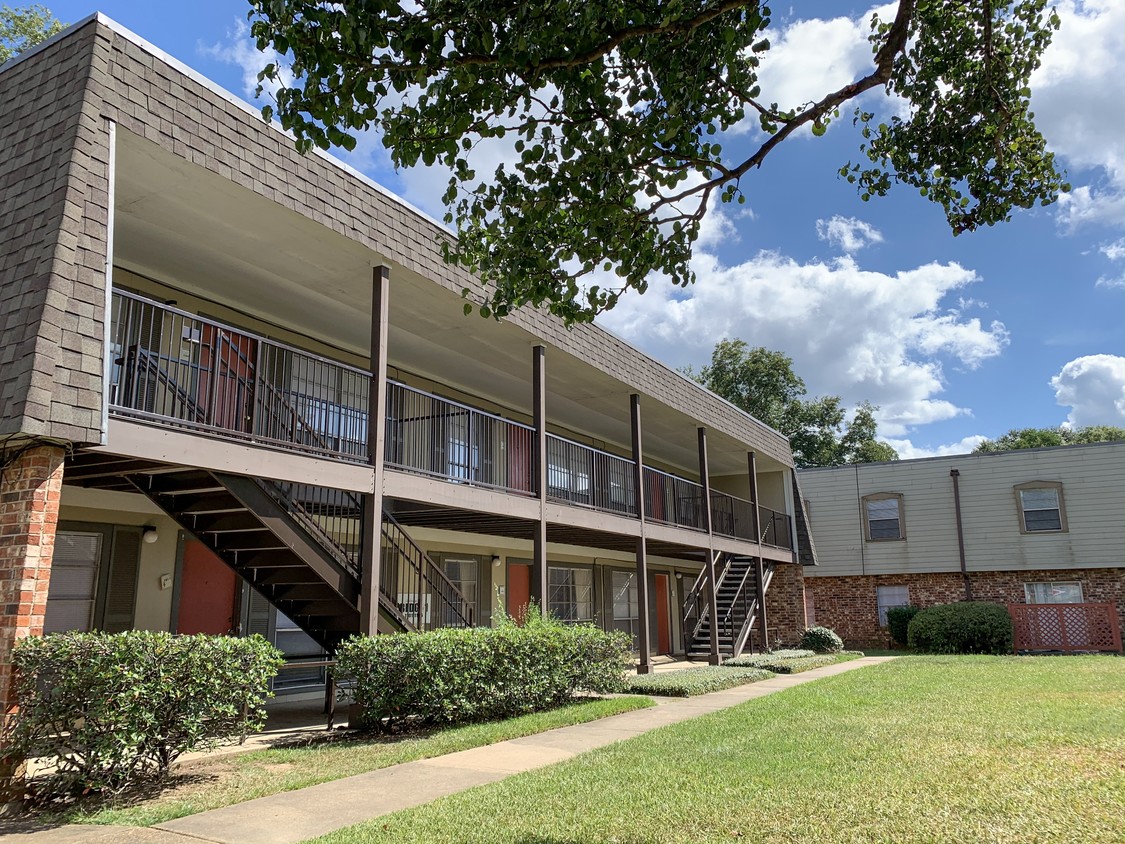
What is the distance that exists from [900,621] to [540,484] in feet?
54.6

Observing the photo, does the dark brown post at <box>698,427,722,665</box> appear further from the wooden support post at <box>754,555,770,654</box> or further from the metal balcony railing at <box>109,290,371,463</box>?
the metal balcony railing at <box>109,290,371,463</box>

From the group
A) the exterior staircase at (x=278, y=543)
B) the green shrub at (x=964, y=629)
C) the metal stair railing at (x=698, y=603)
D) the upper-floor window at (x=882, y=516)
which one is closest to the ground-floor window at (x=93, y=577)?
the exterior staircase at (x=278, y=543)

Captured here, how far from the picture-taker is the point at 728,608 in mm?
21406

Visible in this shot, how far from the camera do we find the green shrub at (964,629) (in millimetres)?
21859

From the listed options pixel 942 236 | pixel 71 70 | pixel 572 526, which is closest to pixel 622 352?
pixel 572 526

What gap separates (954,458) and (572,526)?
17.4 m

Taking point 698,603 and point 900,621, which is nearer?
point 698,603

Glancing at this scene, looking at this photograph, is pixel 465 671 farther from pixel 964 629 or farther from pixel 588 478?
pixel 964 629

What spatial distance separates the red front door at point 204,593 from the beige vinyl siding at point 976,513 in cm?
2029

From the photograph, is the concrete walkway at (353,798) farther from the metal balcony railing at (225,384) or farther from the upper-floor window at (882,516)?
the upper-floor window at (882,516)

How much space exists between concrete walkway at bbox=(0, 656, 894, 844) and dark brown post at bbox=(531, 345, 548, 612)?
2.84m

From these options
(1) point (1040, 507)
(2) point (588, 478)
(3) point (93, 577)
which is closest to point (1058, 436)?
(1) point (1040, 507)

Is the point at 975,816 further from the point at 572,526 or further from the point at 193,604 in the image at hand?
the point at 193,604

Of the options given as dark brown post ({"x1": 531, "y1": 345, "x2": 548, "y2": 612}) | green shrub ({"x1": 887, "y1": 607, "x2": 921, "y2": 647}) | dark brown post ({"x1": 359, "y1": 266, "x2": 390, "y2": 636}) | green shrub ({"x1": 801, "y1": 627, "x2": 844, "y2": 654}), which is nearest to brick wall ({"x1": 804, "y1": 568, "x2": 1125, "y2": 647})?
green shrub ({"x1": 887, "y1": 607, "x2": 921, "y2": 647})
